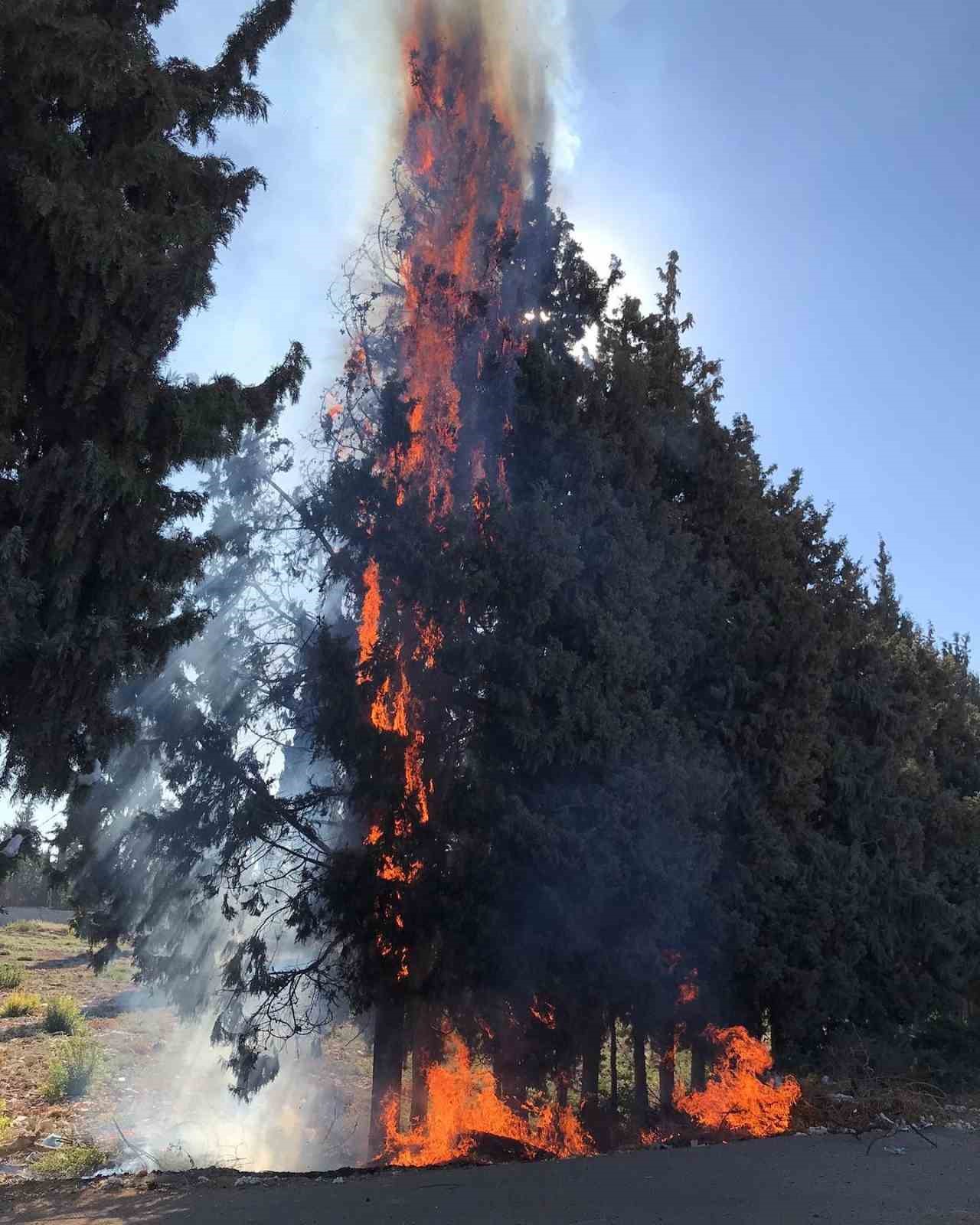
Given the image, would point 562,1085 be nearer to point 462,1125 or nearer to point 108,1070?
point 462,1125

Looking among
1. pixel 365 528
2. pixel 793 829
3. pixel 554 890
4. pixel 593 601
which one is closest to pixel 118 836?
pixel 365 528

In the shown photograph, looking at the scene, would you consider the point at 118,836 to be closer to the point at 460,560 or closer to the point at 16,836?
the point at 16,836

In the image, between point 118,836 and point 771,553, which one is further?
point 771,553

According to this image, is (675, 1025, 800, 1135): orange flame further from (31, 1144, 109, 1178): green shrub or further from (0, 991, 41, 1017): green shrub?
(0, 991, 41, 1017): green shrub

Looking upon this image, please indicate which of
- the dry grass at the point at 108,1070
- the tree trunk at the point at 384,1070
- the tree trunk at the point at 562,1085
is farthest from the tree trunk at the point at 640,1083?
the dry grass at the point at 108,1070

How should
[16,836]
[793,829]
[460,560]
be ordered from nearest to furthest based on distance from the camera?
[16,836] → [460,560] → [793,829]

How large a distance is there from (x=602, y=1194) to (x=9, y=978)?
23.0 metres

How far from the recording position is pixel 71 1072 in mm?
15570

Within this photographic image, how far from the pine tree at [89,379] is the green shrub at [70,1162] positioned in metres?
5.70

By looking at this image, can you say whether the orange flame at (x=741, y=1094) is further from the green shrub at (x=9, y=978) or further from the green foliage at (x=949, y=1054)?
the green shrub at (x=9, y=978)

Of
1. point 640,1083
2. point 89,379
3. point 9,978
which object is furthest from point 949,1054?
point 9,978

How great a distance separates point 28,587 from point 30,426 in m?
1.77

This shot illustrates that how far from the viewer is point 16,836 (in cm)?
1008

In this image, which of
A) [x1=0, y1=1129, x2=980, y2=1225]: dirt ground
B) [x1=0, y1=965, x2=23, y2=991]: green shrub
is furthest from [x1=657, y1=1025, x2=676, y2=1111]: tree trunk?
[x1=0, y1=965, x2=23, y2=991]: green shrub
